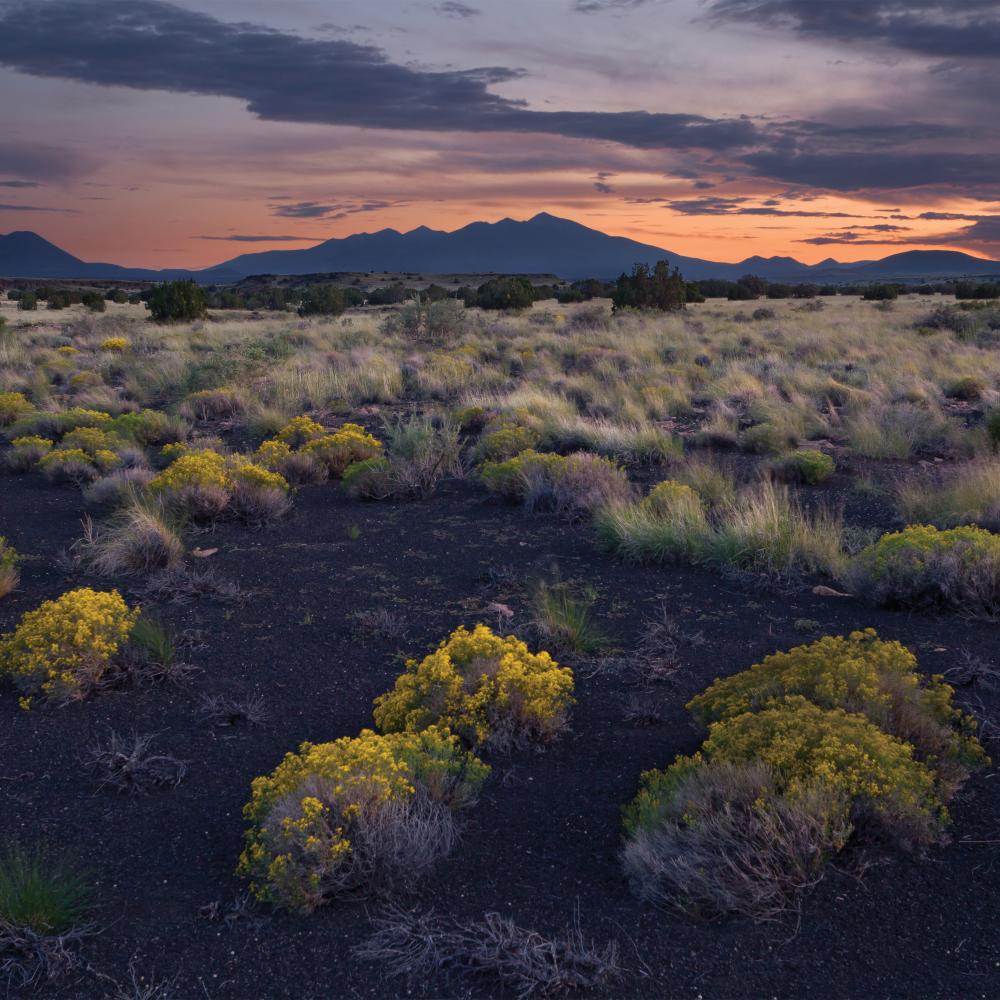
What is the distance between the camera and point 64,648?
17.8 feet

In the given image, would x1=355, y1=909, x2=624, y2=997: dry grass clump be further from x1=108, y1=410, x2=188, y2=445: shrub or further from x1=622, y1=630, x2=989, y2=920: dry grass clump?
x1=108, y1=410, x2=188, y2=445: shrub

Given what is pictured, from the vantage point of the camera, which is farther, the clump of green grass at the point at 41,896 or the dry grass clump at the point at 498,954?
the clump of green grass at the point at 41,896

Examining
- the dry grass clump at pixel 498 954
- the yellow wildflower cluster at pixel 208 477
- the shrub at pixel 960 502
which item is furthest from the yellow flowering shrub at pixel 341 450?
the dry grass clump at pixel 498 954

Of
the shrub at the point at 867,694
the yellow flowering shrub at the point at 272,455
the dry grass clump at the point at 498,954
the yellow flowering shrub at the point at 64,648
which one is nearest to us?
the dry grass clump at the point at 498,954

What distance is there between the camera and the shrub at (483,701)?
4699mm

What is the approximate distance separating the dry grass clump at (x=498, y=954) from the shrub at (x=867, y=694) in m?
1.63

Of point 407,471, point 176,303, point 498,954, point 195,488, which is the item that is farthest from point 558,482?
point 176,303

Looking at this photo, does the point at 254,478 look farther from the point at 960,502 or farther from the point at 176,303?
the point at 176,303

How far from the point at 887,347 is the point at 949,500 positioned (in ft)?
50.9

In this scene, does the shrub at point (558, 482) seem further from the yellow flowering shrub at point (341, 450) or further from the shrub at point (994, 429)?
the shrub at point (994, 429)

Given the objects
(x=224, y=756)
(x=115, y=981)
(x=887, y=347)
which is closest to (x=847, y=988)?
(x=115, y=981)

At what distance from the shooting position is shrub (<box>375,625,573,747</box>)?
4699 mm

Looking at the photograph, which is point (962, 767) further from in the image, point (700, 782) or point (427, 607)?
point (427, 607)

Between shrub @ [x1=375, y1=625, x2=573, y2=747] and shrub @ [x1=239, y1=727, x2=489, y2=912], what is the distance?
1.80ft
